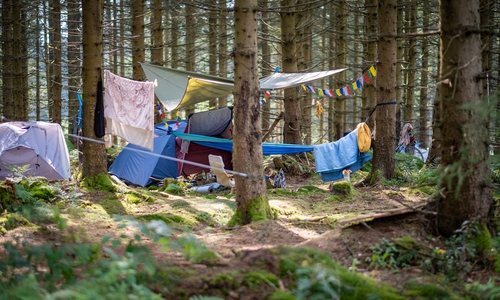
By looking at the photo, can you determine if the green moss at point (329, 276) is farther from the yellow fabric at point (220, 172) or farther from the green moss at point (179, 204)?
the yellow fabric at point (220, 172)

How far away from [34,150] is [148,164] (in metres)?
2.05

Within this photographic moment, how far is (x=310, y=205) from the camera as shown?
6609mm

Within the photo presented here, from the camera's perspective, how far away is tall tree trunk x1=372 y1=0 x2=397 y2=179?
298 inches

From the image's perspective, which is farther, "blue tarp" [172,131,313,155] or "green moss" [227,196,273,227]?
"blue tarp" [172,131,313,155]

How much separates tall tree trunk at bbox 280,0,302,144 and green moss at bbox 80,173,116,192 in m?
3.88

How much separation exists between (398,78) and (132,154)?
6.65 m

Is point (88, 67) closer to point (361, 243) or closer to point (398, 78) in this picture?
point (361, 243)

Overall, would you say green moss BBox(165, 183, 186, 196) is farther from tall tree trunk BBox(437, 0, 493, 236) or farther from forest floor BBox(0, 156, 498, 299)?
tall tree trunk BBox(437, 0, 493, 236)

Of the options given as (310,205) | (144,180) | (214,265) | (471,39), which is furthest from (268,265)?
(144,180)

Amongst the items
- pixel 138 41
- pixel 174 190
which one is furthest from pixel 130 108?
pixel 138 41

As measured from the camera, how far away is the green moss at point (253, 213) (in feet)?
16.6

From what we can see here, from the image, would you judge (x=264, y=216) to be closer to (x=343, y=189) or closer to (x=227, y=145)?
(x=343, y=189)

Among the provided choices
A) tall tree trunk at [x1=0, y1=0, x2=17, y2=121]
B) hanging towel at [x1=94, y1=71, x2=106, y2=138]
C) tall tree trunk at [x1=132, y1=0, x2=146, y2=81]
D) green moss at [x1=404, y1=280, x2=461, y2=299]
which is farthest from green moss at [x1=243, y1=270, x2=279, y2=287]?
tall tree trunk at [x1=0, y1=0, x2=17, y2=121]

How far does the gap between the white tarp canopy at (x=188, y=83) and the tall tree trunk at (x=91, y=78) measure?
90 cm
